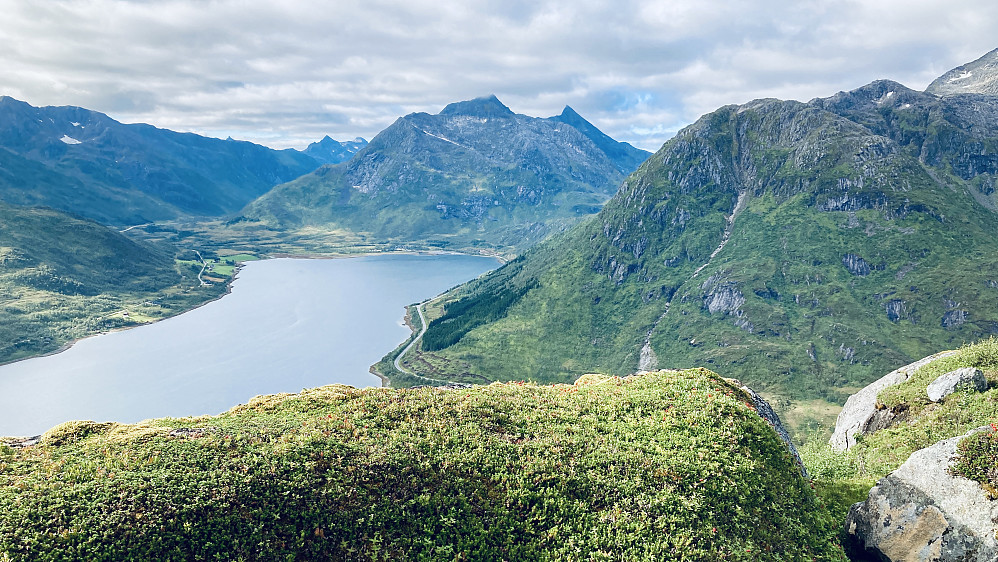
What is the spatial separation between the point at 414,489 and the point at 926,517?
31141 millimetres

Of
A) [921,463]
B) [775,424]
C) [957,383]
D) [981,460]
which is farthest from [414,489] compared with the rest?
[957,383]

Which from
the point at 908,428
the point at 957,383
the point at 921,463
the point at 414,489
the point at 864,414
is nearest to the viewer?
the point at 414,489

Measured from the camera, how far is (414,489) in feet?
103

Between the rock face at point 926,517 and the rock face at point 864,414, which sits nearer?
the rock face at point 926,517

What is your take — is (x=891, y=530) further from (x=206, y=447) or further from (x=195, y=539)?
(x=206, y=447)

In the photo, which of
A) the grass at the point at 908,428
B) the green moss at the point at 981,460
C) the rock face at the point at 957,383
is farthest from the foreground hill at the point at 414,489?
the rock face at the point at 957,383

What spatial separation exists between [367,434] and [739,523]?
25.0 meters

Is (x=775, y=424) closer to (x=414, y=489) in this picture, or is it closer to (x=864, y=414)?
(x=864, y=414)

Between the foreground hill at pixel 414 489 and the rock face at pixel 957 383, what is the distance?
76.5ft

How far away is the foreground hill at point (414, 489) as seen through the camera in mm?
26797

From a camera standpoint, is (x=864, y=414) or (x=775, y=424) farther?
(x=864, y=414)

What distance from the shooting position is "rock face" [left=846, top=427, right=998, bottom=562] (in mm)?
28062

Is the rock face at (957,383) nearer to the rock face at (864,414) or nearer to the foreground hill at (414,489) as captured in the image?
the rock face at (864,414)

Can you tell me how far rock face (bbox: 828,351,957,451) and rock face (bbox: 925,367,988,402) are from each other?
5.03 metres
